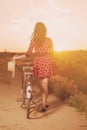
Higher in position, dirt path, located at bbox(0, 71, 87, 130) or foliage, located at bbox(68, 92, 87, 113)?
foliage, located at bbox(68, 92, 87, 113)

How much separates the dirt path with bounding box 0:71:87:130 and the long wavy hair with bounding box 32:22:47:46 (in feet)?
6.07

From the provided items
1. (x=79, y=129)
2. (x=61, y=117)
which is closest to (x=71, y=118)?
(x=61, y=117)

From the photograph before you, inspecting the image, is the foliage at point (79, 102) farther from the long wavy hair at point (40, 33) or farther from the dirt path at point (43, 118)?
the long wavy hair at point (40, 33)

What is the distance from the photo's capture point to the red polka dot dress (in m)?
11.0

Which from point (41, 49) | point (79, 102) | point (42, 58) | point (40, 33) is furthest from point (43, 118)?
point (79, 102)

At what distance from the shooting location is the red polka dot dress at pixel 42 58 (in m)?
11.0

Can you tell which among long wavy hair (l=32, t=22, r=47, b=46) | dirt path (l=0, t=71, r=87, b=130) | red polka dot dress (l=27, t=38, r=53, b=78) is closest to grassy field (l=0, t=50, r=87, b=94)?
red polka dot dress (l=27, t=38, r=53, b=78)

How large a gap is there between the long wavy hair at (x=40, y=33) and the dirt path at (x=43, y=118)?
1849mm

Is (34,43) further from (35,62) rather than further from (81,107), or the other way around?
(81,107)

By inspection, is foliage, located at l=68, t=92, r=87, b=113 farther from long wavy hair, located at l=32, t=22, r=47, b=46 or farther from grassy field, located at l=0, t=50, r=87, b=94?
long wavy hair, located at l=32, t=22, r=47, b=46

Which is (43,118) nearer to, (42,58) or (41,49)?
(42,58)

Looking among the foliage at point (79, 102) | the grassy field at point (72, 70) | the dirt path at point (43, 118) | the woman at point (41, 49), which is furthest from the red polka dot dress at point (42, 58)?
the foliage at point (79, 102)

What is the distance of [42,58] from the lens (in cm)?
1102

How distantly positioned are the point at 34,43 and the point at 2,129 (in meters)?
2.63
